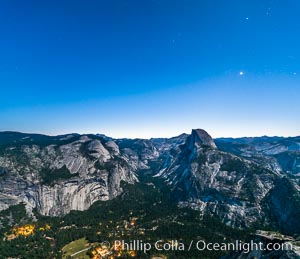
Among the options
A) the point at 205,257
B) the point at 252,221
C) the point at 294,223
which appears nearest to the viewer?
the point at 205,257

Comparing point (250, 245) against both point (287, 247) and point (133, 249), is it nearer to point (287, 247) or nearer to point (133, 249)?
point (287, 247)

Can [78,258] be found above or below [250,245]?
below

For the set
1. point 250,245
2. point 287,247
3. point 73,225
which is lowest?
point 73,225

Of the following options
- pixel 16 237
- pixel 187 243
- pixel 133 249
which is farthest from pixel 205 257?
pixel 16 237

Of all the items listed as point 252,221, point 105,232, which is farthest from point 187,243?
point 252,221

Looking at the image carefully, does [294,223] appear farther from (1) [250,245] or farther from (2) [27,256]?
(2) [27,256]

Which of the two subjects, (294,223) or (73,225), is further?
(73,225)

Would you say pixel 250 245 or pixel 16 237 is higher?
pixel 250 245

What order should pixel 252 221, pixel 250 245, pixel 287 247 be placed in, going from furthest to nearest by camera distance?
pixel 252 221 < pixel 250 245 < pixel 287 247

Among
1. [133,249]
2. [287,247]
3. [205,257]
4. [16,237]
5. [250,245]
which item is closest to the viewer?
[287,247]
